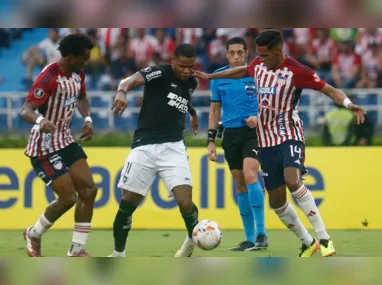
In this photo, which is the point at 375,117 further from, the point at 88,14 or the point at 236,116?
the point at 88,14

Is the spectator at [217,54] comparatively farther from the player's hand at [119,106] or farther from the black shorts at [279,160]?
the player's hand at [119,106]

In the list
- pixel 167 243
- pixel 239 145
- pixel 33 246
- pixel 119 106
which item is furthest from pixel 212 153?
pixel 119 106

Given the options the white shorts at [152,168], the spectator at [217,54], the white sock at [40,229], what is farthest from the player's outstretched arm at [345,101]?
the spectator at [217,54]

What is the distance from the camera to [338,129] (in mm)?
16750

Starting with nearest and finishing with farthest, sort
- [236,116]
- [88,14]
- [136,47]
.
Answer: [88,14], [236,116], [136,47]

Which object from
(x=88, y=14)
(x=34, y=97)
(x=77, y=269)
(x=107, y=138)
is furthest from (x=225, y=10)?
(x=107, y=138)

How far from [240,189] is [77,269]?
5.19m

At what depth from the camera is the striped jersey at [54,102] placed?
34.2 feet

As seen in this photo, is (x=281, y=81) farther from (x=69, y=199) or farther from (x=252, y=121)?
(x=69, y=199)

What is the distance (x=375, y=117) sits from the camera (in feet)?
58.7

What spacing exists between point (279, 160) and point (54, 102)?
7.98ft

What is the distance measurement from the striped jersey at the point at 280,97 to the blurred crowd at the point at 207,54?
8365 mm

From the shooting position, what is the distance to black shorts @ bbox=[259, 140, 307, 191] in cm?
1025

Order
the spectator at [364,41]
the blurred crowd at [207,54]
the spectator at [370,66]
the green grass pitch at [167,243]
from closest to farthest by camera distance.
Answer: the green grass pitch at [167,243], the spectator at [364,41], the spectator at [370,66], the blurred crowd at [207,54]
